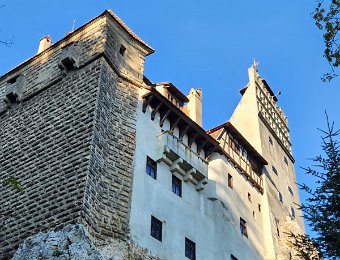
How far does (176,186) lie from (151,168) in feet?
5.19

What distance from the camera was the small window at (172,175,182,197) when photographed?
21.8 meters

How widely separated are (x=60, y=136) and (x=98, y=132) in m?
1.62

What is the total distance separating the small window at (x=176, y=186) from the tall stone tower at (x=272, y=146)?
6582mm

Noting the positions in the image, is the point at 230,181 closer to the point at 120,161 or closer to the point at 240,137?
the point at 240,137

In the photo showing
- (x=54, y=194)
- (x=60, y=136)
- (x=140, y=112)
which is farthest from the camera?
(x=140, y=112)

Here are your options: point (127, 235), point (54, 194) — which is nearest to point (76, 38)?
point (54, 194)

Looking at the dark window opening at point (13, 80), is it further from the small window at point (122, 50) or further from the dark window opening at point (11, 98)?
the small window at point (122, 50)

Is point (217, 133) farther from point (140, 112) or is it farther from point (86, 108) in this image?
point (86, 108)

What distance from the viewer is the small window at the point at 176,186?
858 inches

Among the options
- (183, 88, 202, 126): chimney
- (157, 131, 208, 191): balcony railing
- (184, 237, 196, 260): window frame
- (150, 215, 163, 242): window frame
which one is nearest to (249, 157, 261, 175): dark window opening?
(183, 88, 202, 126): chimney

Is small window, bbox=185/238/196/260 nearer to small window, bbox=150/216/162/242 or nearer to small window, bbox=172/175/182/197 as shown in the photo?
small window, bbox=150/216/162/242

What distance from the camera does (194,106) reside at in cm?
2702

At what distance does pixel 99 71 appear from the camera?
20.9m

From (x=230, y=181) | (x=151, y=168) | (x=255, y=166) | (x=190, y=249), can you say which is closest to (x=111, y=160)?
(x=151, y=168)
